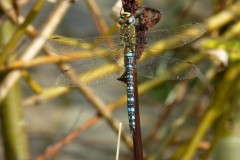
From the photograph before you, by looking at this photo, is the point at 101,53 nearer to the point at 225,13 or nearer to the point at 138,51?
the point at 138,51

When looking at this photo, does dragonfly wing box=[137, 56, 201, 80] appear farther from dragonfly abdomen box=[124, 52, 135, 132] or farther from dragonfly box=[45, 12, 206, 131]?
dragonfly abdomen box=[124, 52, 135, 132]

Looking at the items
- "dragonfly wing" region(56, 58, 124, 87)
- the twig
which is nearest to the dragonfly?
"dragonfly wing" region(56, 58, 124, 87)

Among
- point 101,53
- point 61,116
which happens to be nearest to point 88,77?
point 101,53

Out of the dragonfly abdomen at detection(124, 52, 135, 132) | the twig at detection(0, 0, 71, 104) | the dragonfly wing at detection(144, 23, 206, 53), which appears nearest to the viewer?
the dragonfly abdomen at detection(124, 52, 135, 132)

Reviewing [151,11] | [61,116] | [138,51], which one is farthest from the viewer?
[61,116]

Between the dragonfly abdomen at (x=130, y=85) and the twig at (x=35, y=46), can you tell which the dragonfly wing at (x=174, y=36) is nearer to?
the dragonfly abdomen at (x=130, y=85)

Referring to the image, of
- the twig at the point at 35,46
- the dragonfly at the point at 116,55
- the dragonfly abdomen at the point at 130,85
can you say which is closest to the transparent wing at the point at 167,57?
the dragonfly at the point at 116,55
